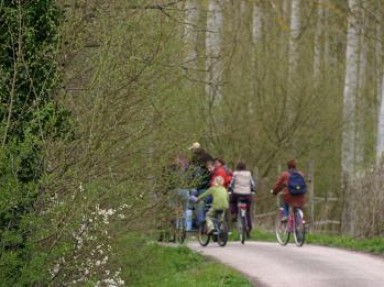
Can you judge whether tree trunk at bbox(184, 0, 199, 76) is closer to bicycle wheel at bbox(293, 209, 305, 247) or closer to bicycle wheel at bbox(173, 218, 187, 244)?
bicycle wheel at bbox(173, 218, 187, 244)

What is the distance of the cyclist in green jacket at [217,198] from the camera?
21359mm

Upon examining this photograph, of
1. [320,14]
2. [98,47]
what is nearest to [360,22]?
[320,14]

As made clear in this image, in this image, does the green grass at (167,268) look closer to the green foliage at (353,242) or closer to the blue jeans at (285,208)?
the blue jeans at (285,208)

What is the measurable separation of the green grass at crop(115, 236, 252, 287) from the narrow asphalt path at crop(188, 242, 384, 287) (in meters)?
0.36

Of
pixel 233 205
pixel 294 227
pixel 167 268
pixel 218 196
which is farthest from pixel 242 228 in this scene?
pixel 167 268

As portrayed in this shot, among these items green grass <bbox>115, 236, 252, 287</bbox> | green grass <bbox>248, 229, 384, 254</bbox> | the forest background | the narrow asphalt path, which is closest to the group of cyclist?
the narrow asphalt path

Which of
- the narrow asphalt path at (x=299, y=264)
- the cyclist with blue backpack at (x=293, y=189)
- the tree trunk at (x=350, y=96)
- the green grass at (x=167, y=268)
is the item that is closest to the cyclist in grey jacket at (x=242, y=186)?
the narrow asphalt path at (x=299, y=264)

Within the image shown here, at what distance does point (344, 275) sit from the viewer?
16.1 meters

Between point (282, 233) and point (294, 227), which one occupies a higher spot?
point (294, 227)

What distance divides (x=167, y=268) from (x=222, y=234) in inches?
194

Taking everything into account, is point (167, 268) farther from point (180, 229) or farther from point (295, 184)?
point (295, 184)

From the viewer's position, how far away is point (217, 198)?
2136 cm

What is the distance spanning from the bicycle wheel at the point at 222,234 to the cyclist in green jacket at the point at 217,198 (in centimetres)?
12

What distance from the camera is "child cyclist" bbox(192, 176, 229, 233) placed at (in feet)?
70.1
